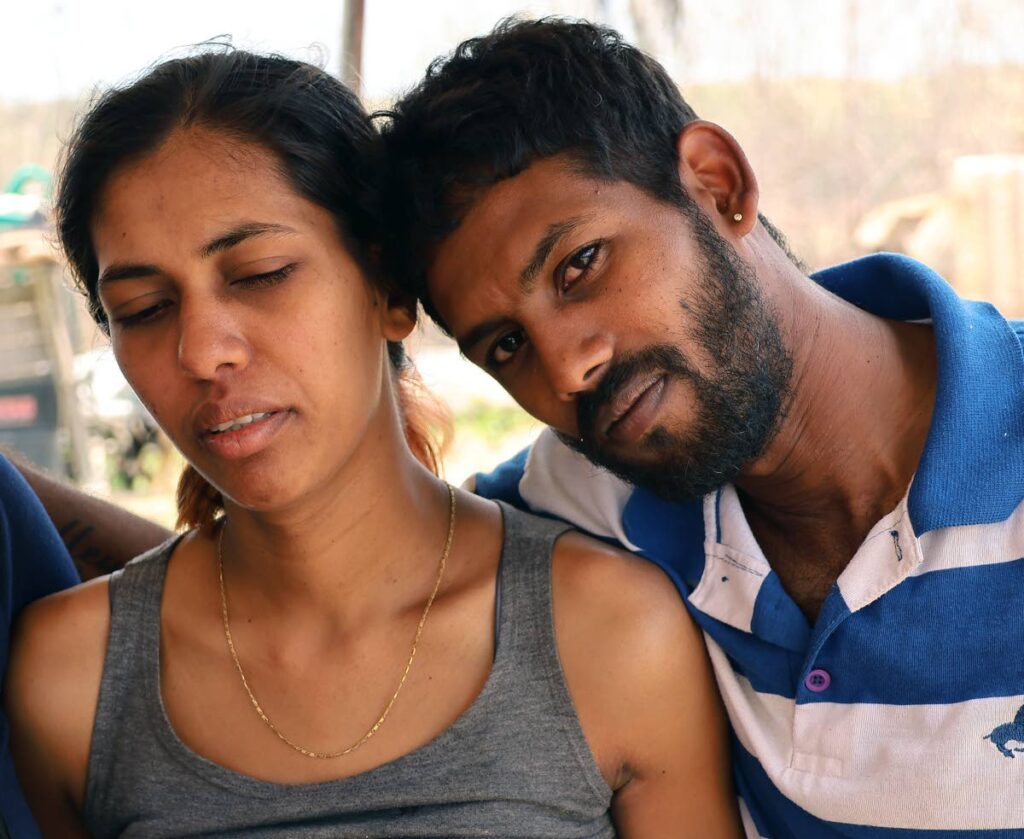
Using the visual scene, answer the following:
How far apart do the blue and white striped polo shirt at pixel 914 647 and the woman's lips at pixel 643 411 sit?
0.81 ft

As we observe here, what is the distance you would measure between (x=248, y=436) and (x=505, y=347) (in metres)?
0.42

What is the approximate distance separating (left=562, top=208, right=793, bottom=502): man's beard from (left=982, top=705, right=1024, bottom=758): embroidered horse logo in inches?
19.4

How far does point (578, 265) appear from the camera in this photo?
1797 millimetres

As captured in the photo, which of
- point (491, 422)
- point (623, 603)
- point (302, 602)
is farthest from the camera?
point (491, 422)

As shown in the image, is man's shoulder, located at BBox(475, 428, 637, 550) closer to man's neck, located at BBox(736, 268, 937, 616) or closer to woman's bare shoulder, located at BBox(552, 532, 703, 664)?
woman's bare shoulder, located at BBox(552, 532, 703, 664)

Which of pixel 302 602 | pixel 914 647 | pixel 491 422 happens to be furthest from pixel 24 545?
pixel 491 422

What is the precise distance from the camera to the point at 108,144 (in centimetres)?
185

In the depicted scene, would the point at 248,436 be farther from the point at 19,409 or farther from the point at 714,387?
the point at 19,409

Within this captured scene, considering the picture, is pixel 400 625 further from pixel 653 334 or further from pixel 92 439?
pixel 92 439

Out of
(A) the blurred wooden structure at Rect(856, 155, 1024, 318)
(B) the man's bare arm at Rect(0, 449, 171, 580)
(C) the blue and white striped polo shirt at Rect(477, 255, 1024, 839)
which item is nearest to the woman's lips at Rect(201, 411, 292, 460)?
(C) the blue and white striped polo shirt at Rect(477, 255, 1024, 839)

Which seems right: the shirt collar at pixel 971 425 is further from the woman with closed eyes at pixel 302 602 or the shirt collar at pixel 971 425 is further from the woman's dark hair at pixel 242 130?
the woman's dark hair at pixel 242 130

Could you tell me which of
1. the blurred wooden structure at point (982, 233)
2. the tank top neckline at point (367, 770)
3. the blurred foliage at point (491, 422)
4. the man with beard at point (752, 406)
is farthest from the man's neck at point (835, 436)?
the blurred foliage at point (491, 422)

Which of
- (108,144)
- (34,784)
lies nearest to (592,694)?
(34,784)

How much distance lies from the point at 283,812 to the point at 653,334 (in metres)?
0.88
